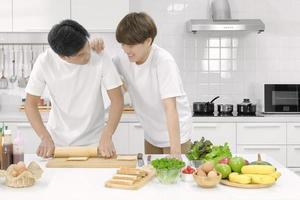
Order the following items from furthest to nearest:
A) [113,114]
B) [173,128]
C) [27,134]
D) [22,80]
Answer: [22,80], [27,134], [113,114], [173,128]

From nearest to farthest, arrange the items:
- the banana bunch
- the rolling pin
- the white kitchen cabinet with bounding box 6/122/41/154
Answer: the banana bunch < the rolling pin < the white kitchen cabinet with bounding box 6/122/41/154

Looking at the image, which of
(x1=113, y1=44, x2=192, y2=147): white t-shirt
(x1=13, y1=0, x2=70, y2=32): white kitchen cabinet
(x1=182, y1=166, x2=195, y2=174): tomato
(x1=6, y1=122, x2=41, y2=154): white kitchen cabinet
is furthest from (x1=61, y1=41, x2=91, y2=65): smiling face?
(x1=13, y1=0, x2=70, y2=32): white kitchen cabinet

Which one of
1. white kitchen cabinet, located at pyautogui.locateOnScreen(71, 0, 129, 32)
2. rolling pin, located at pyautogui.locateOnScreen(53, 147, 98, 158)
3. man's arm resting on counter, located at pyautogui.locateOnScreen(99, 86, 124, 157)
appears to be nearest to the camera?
rolling pin, located at pyautogui.locateOnScreen(53, 147, 98, 158)

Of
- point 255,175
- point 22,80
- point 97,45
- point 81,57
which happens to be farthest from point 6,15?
point 255,175

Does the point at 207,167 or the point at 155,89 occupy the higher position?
the point at 155,89

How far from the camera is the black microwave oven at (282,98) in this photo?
4.19 metres

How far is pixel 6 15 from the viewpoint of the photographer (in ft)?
13.4

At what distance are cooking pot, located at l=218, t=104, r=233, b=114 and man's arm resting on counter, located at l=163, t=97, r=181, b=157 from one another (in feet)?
6.82

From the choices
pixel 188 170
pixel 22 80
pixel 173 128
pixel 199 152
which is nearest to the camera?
pixel 188 170

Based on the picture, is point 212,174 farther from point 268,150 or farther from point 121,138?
point 268,150

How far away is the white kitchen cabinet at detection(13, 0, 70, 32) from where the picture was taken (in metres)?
4.09

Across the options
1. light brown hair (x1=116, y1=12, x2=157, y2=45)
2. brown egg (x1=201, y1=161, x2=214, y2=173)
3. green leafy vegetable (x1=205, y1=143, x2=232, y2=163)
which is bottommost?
brown egg (x1=201, y1=161, x2=214, y2=173)

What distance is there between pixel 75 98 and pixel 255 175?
1104 millimetres

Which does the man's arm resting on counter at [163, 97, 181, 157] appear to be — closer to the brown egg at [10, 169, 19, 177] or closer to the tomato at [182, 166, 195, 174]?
the tomato at [182, 166, 195, 174]
